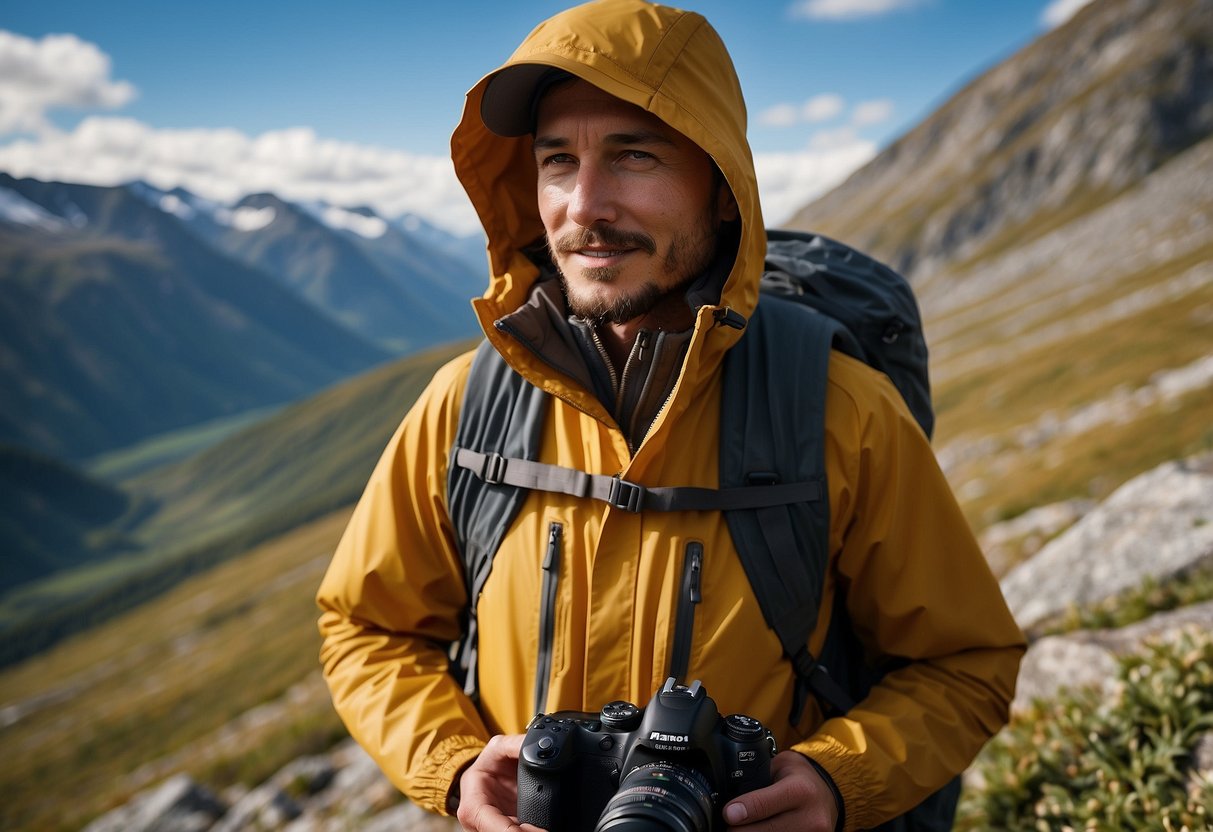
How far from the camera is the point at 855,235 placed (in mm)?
148875

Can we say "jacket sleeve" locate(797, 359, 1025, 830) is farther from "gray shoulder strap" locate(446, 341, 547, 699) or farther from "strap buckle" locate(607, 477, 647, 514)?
"gray shoulder strap" locate(446, 341, 547, 699)

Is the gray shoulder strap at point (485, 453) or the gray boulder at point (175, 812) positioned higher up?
the gray shoulder strap at point (485, 453)

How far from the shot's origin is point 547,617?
11.5ft

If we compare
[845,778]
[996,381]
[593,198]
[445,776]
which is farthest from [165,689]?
[845,778]

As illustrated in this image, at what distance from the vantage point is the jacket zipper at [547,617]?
11.5 feet

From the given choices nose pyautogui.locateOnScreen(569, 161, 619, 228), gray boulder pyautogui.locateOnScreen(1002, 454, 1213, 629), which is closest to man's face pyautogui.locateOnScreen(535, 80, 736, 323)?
nose pyautogui.locateOnScreen(569, 161, 619, 228)

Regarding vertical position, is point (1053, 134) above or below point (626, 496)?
above

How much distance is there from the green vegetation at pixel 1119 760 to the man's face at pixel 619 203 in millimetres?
3914

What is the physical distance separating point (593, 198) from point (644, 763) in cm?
223

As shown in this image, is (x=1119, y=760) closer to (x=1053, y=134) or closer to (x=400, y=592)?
(x=400, y=592)

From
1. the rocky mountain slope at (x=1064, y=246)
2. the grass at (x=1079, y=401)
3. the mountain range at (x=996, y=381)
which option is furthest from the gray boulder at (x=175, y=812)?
the rocky mountain slope at (x=1064, y=246)

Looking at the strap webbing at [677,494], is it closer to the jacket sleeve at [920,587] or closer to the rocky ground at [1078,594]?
the jacket sleeve at [920,587]

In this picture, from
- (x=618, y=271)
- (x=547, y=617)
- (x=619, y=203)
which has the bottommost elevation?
(x=547, y=617)

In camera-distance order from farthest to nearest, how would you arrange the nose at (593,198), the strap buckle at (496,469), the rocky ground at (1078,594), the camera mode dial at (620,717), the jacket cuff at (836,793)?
the rocky ground at (1078,594) → the strap buckle at (496,469) → the nose at (593,198) → the jacket cuff at (836,793) → the camera mode dial at (620,717)
